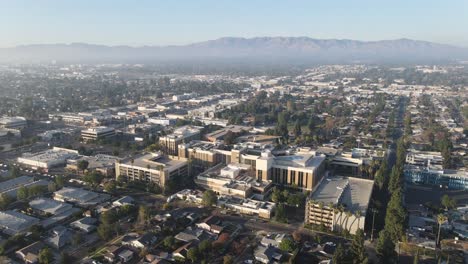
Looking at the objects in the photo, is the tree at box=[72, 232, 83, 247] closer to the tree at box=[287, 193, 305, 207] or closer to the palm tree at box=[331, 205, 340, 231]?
the tree at box=[287, 193, 305, 207]

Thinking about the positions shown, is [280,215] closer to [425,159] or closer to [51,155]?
[425,159]

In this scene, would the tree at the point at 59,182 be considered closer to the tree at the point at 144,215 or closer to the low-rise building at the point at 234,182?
the tree at the point at 144,215

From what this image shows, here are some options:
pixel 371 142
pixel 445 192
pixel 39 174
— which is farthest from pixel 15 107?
pixel 445 192

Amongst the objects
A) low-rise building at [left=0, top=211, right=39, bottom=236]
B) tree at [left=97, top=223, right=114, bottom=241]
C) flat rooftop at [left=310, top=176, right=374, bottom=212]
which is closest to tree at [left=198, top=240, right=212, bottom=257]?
tree at [left=97, top=223, right=114, bottom=241]

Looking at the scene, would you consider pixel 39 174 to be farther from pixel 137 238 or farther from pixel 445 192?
pixel 445 192

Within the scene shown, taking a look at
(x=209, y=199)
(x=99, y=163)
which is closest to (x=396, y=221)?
(x=209, y=199)
